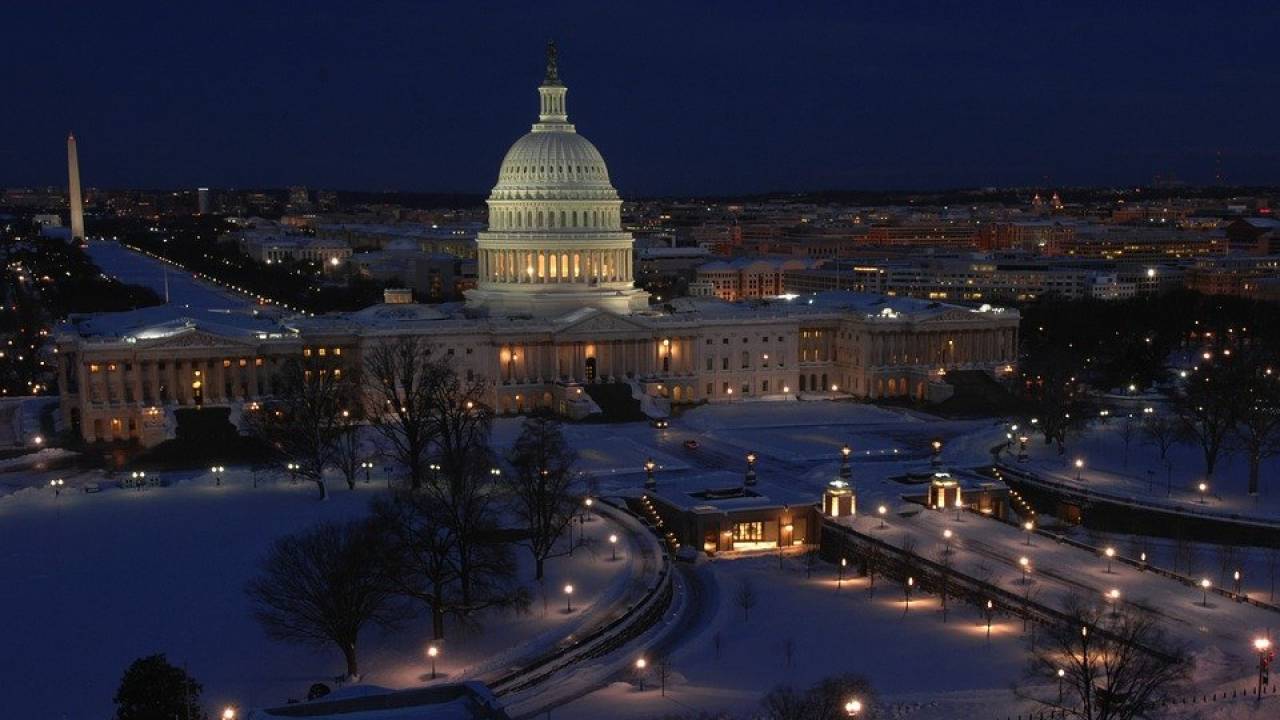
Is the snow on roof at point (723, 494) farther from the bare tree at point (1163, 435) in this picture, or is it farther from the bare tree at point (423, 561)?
the bare tree at point (1163, 435)

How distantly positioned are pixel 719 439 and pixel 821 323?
815 inches

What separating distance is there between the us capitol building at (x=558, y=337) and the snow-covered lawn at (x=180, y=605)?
21180mm

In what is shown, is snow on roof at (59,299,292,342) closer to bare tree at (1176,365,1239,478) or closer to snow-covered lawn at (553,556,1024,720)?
snow-covered lawn at (553,556,1024,720)

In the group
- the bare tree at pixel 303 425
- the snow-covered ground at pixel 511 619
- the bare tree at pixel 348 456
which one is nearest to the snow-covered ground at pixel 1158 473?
the snow-covered ground at pixel 511 619

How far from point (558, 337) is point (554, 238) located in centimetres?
1250

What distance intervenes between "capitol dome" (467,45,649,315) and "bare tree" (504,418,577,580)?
133ft

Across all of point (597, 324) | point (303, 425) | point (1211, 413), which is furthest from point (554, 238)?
point (1211, 413)

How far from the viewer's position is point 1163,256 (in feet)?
597

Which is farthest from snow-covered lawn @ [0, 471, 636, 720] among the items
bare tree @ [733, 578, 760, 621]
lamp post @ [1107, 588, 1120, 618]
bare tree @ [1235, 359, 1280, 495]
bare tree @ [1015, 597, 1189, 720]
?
bare tree @ [1235, 359, 1280, 495]

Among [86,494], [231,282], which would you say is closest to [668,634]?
[86,494]

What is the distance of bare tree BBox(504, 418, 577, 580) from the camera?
1644 inches

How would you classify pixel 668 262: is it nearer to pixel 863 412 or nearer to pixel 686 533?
pixel 863 412

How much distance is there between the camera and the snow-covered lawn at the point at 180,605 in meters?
32.5

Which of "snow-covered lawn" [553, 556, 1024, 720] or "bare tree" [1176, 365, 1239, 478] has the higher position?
"bare tree" [1176, 365, 1239, 478]
